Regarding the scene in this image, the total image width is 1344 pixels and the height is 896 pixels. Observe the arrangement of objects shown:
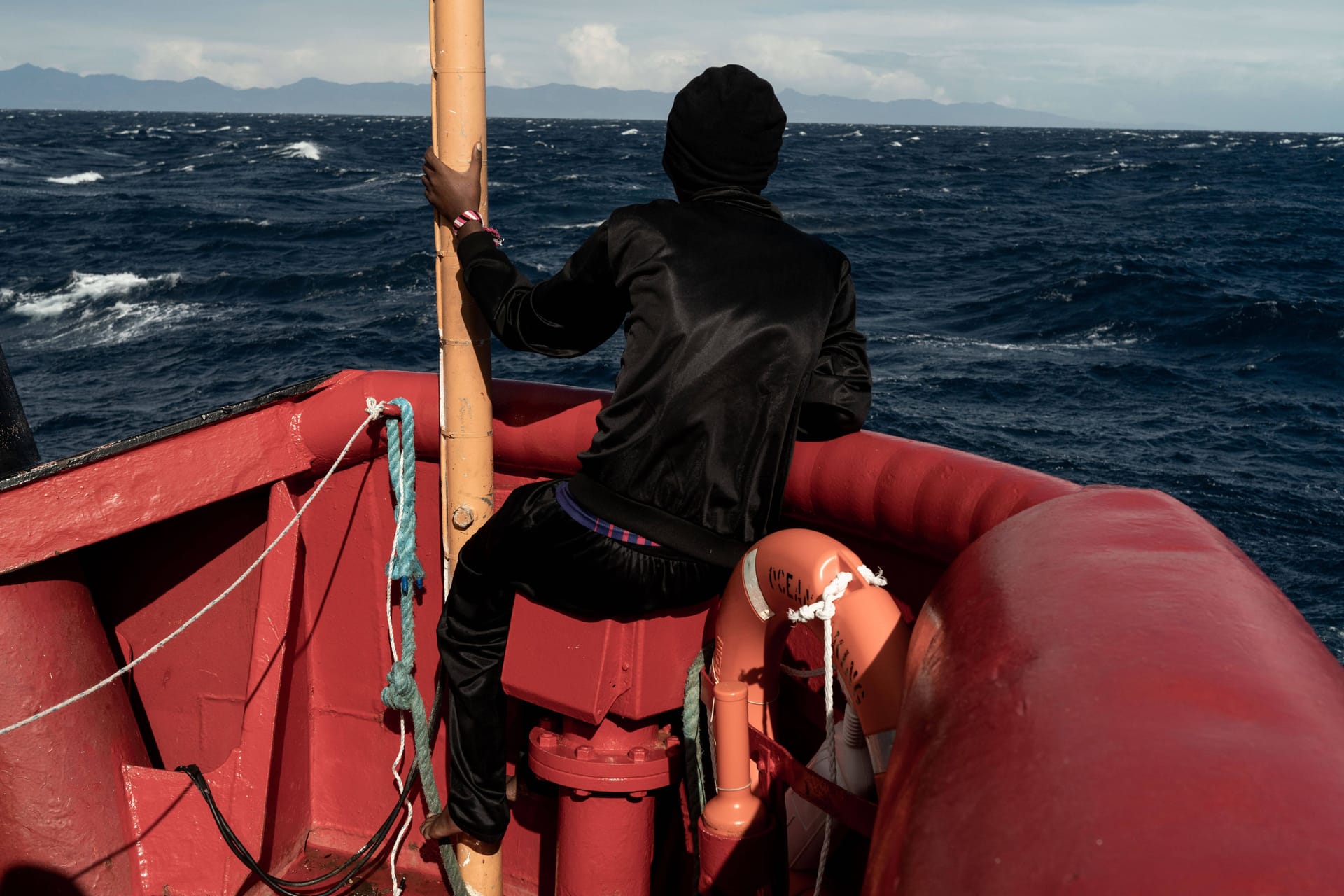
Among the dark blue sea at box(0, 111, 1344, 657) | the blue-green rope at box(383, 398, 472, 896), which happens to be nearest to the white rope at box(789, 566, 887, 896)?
the blue-green rope at box(383, 398, 472, 896)

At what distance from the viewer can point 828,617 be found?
1863 millimetres

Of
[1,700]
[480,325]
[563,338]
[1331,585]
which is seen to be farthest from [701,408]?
[1331,585]

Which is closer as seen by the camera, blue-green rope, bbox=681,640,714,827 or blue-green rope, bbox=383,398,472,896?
blue-green rope, bbox=681,640,714,827

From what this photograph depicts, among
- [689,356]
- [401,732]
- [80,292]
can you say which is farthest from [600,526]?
[80,292]

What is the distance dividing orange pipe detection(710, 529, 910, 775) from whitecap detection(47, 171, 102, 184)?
45943mm

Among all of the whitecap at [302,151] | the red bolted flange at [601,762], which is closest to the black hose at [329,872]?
the red bolted flange at [601,762]

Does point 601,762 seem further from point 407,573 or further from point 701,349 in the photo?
point 701,349

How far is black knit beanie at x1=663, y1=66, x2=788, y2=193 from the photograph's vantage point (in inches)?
80.2

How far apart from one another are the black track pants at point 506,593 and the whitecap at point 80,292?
20.5 m

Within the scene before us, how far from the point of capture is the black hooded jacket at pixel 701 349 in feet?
6.68

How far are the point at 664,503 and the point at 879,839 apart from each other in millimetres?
1024

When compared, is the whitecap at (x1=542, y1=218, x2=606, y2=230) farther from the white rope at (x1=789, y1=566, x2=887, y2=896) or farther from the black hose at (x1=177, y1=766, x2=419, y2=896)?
the white rope at (x1=789, y1=566, x2=887, y2=896)

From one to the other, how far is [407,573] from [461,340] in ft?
2.41

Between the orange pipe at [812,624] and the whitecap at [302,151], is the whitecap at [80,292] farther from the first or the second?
the whitecap at [302,151]
